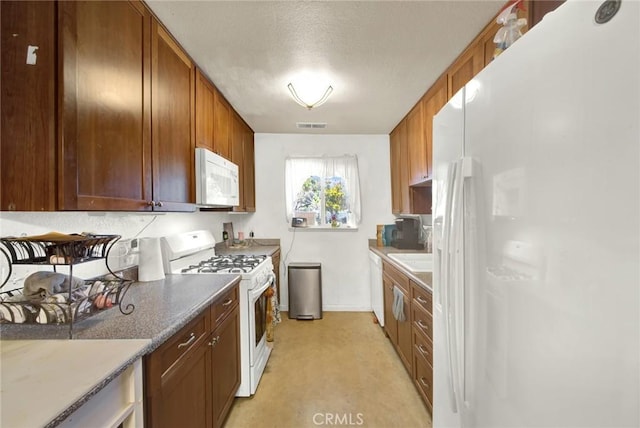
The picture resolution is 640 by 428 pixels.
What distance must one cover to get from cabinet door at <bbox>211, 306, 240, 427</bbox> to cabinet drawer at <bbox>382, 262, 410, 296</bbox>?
125 cm

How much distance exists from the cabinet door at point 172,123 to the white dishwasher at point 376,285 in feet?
6.86

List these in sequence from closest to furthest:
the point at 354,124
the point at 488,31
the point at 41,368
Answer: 1. the point at 41,368
2. the point at 488,31
3. the point at 354,124

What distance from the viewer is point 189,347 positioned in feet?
4.13

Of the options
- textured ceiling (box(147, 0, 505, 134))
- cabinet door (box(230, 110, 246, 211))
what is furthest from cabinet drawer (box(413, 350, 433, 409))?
cabinet door (box(230, 110, 246, 211))

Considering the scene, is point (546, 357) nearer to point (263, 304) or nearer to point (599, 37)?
point (599, 37)

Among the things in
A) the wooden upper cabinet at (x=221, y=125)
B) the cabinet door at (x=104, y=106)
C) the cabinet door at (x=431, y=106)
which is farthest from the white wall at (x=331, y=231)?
the cabinet door at (x=104, y=106)

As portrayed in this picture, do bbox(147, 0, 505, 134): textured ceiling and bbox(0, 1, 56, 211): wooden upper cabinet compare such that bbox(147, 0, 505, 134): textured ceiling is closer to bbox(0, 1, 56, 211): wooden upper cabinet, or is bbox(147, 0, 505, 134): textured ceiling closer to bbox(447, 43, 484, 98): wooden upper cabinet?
bbox(447, 43, 484, 98): wooden upper cabinet

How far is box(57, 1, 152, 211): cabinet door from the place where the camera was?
0.97 meters

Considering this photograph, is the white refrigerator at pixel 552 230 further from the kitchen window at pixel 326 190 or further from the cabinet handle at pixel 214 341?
the kitchen window at pixel 326 190

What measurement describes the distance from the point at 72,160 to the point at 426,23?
71.9 inches

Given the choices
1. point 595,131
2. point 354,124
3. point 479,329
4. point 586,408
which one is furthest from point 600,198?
point 354,124

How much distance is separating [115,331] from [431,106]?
256 cm

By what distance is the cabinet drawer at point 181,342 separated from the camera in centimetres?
105

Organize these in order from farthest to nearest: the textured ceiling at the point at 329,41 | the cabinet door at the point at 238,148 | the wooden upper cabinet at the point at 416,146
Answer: the cabinet door at the point at 238,148
the wooden upper cabinet at the point at 416,146
the textured ceiling at the point at 329,41
